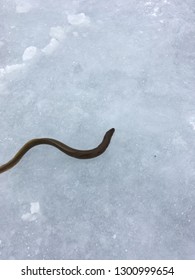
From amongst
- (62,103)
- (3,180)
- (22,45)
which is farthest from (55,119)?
(22,45)

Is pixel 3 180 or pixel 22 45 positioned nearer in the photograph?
pixel 3 180

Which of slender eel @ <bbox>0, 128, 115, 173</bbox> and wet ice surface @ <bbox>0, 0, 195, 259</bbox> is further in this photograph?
slender eel @ <bbox>0, 128, 115, 173</bbox>

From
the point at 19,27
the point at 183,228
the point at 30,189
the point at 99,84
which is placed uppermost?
the point at 19,27

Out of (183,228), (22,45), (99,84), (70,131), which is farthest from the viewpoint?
(22,45)

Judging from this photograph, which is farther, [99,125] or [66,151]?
[99,125]

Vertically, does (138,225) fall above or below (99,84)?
below

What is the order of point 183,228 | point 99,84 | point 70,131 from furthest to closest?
point 99,84 → point 70,131 → point 183,228

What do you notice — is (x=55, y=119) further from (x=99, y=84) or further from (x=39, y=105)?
(x=99, y=84)

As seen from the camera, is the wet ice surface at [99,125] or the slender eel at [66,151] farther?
the slender eel at [66,151]
